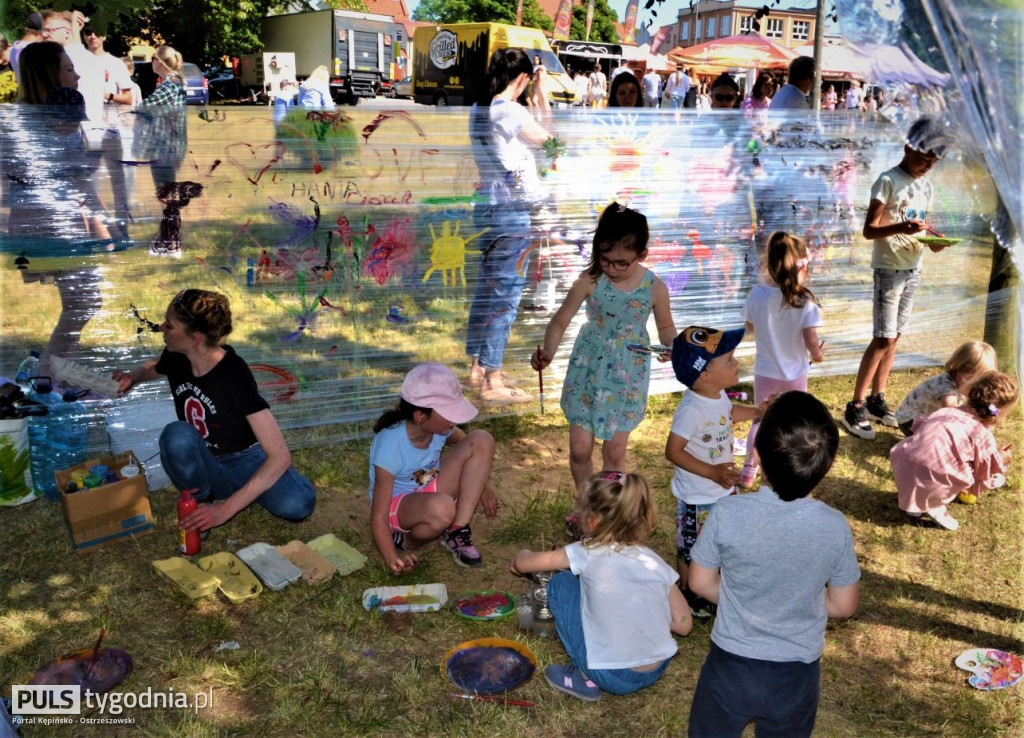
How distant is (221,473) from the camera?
12.6 feet

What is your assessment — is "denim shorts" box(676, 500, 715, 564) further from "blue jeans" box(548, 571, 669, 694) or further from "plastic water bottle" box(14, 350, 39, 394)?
"plastic water bottle" box(14, 350, 39, 394)

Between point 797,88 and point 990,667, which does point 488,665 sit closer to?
point 990,667

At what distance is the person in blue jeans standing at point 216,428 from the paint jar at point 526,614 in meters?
1.14

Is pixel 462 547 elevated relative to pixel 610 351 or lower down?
lower down

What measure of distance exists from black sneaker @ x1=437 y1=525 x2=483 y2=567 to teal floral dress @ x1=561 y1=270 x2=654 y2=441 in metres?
0.70

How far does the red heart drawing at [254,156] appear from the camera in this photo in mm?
4254

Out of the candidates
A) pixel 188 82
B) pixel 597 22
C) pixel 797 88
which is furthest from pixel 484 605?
pixel 597 22

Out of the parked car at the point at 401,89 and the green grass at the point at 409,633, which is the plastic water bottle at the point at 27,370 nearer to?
the green grass at the point at 409,633

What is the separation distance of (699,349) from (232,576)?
205cm

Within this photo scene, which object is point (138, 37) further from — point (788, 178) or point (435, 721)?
point (435, 721)

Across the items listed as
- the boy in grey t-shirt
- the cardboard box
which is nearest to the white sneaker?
the boy in grey t-shirt

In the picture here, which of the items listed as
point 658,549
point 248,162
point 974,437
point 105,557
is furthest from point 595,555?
point 248,162

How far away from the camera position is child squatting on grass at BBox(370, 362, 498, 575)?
3360mm

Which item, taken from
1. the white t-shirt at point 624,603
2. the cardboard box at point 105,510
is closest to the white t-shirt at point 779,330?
the white t-shirt at point 624,603
